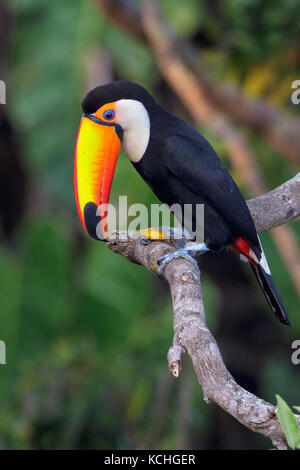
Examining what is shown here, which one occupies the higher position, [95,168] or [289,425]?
[95,168]

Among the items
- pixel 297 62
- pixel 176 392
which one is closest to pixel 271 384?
pixel 176 392

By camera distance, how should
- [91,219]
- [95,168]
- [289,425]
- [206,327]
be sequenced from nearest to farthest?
[289,425] → [206,327] → [91,219] → [95,168]

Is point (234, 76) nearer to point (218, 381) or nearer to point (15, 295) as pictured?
point (15, 295)

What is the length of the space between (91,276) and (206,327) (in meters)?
2.55

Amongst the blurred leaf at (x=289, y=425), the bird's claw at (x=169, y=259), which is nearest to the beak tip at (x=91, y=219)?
the bird's claw at (x=169, y=259)

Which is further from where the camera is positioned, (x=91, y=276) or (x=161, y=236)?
(x=91, y=276)

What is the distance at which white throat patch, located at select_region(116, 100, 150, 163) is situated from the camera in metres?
2.40

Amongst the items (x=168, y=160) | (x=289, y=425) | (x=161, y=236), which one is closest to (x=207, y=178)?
(x=168, y=160)

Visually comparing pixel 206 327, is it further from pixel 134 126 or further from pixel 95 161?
pixel 134 126

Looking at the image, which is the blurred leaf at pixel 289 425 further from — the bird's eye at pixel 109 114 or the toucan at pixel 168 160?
the bird's eye at pixel 109 114

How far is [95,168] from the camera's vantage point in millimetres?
A: 2287

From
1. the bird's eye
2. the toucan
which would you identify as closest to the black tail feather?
the toucan

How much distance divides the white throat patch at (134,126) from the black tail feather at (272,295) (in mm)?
586

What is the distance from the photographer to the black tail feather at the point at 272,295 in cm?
241
